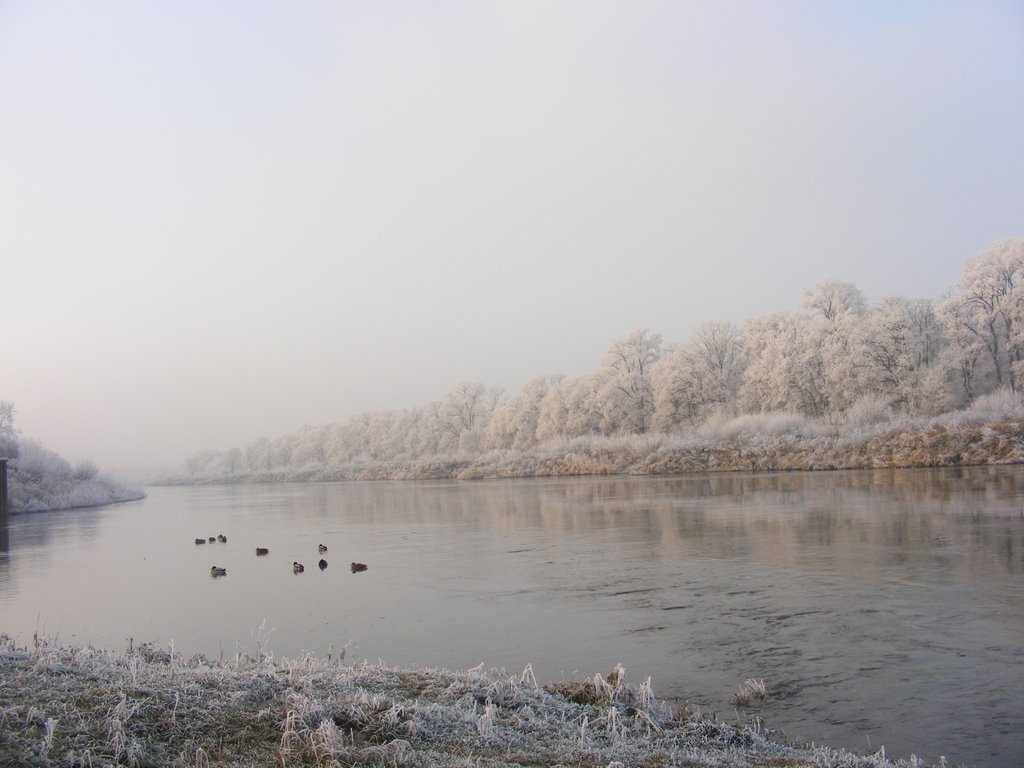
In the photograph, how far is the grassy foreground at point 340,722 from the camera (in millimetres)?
5223

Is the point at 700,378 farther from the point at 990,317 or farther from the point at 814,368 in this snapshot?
the point at 990,317

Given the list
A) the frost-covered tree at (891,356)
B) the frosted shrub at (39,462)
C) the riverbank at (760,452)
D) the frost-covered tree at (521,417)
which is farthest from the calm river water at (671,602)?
the frost-covered tree at (521,417)

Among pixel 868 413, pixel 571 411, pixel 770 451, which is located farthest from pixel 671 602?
pixel 571 411

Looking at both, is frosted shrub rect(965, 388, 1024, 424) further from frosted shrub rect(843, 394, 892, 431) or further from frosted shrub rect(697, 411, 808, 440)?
frosted shrub rect(697, 411, 808, 440)

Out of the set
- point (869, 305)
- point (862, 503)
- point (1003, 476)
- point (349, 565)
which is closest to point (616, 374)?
point (869, 305)

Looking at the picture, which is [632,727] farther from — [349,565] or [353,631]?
[349,565]

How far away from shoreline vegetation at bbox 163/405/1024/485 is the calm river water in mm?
17621

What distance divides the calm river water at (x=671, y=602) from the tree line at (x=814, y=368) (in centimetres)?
3219

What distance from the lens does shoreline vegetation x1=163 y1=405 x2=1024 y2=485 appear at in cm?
4128

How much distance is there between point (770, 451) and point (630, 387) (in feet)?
85.4

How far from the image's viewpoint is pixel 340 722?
5.96 metres

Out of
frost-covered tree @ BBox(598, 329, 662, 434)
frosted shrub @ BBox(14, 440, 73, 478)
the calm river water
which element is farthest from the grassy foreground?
frost-covered tree @ BBox(598, 329, 662, 434)

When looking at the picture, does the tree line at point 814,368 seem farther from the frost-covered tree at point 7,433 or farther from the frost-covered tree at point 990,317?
the frost-covered tree at point 7,433

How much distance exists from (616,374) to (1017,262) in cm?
3642
